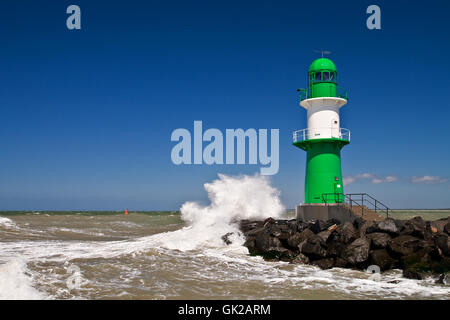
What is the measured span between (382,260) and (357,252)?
0.59 metres

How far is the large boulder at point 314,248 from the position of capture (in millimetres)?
10398

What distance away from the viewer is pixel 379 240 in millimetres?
10023

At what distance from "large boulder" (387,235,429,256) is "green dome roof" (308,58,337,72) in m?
8.17

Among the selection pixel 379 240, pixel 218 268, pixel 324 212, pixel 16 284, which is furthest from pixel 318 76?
pixel 16 284

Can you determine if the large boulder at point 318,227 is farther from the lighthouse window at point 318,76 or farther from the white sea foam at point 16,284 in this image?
the white sea foam at point 16,284

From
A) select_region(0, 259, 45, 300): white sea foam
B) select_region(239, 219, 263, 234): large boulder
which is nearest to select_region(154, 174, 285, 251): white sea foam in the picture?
select_region(239, 219, 263, 234): large boulder

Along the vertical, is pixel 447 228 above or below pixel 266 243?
above

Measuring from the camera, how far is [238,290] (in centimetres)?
737

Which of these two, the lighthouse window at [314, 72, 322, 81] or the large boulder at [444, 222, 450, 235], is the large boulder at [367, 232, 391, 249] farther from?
the lighthouse window at [314, 72, 322, 81]

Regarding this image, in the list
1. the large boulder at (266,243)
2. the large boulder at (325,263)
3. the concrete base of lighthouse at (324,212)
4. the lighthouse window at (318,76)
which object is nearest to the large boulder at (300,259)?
the large boulder at (325,263)

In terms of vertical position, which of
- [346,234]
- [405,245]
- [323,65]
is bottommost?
[405,245]

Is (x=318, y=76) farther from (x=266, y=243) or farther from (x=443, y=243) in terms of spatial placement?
(x=443, y=243)

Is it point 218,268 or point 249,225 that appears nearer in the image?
point 218,268
